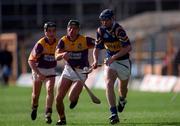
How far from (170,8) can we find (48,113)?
6199cm

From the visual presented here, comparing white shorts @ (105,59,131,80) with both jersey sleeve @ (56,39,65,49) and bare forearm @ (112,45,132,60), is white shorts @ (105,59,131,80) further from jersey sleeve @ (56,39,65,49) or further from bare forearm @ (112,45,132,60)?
jersey sleeve @ (56,39,65,49)

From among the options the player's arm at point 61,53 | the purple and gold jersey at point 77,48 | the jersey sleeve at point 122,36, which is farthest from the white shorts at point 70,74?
the jersey sleeve at point 122,36

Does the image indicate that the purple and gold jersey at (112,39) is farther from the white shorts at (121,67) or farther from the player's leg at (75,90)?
the player's leg at (75,90)

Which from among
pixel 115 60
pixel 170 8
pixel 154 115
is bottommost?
pixel 170 8

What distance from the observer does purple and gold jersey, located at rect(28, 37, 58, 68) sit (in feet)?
65.6

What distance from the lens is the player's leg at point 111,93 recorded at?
60.3ft

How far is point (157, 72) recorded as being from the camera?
4353cm

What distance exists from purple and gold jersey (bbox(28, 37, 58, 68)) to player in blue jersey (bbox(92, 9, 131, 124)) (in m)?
1.32

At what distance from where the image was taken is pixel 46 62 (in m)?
20.3

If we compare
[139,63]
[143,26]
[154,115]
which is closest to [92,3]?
[143,26]

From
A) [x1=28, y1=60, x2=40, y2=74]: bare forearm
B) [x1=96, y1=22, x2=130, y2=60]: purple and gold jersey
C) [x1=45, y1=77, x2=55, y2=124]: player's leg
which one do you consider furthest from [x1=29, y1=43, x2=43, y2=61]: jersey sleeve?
[x1=96, y1=22, x2=130, y2=60]: purple and gold jersey

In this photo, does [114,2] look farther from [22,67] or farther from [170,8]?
[22,67]

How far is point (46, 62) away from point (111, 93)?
2325mm

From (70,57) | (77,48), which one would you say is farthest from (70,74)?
(77,48)
